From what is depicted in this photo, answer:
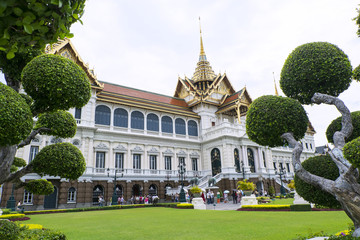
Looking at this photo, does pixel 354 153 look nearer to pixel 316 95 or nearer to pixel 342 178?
pixel 342 178

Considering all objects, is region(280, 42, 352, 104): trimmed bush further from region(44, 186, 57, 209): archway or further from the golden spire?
the golden spire

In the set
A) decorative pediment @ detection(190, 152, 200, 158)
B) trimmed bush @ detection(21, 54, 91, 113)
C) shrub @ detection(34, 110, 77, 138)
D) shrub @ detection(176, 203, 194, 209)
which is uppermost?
decorative pediment @ detection(190, 152, 200, 158)

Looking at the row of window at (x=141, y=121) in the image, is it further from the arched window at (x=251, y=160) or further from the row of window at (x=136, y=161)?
the arched window at (x=251, y=160)

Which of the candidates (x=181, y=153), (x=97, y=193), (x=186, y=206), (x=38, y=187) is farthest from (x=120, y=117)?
(x=38, y=187)

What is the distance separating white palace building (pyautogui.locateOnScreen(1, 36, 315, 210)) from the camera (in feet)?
85.7

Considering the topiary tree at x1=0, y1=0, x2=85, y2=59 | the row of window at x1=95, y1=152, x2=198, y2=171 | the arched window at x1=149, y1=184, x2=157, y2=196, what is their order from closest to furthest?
the topiary tree at x1=0, y1=0, x2=85, y2=59 < the row of window at x1=95, y1=152, x2=198, y2=171 < the arched window at x1=149, y1=184, x2=157, y2=196

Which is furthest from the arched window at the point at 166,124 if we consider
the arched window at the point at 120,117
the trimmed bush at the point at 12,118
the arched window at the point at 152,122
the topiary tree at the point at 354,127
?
the trimmed bush at the point at 12,118

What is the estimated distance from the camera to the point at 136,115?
32.6m

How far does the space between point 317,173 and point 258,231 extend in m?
3.20

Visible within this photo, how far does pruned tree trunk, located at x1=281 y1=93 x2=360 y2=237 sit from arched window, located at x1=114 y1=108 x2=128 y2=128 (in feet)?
85.6

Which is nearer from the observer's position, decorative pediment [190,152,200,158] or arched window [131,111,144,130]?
arched window [131,111,144,130]

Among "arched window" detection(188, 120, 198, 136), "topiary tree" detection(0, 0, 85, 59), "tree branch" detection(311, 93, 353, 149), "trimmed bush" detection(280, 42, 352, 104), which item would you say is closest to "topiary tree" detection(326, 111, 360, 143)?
"tree branch" detection(311, 93, 353, 149)

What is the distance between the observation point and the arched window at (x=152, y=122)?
1309 inches

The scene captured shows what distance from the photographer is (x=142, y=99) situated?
3422 cm
